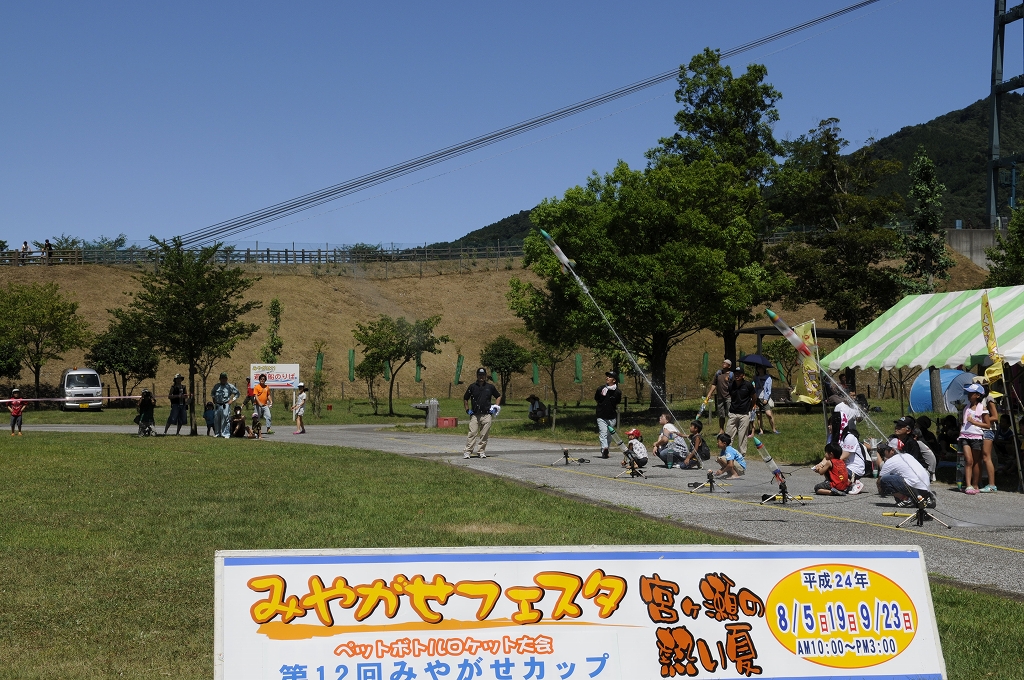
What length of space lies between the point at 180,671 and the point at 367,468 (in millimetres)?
13106

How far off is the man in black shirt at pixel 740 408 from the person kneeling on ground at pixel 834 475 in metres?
4.39

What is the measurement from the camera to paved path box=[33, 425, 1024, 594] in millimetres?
10555

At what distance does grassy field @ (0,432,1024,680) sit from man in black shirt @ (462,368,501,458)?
5.97ft

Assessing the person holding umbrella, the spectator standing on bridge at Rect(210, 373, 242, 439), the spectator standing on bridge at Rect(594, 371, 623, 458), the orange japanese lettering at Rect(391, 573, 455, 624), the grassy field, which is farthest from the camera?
the spectator standing on bridge at Rect(210, 373, 242, 439)

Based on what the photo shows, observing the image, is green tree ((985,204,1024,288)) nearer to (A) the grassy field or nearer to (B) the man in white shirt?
(B) the man in white shirt

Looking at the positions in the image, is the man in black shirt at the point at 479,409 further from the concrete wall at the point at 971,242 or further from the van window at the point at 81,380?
the concrete wall at the point at 971,242

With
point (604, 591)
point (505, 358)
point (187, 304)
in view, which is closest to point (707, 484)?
point (604, 591)

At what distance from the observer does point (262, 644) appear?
181 inches

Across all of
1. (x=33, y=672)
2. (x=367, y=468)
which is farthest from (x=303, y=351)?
(x=33, y=672)

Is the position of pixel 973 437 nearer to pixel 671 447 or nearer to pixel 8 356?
pixel 671 447

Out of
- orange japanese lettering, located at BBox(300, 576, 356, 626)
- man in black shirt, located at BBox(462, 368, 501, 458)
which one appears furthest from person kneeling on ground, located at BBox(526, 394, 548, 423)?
orange japanese lettering, located at BBox(300, 576, 356, 626)

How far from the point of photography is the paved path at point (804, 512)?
34.6 feet

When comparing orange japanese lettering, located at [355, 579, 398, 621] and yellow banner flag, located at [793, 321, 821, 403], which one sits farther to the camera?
yellow banner flag, located at [793, 321, 821, 403]

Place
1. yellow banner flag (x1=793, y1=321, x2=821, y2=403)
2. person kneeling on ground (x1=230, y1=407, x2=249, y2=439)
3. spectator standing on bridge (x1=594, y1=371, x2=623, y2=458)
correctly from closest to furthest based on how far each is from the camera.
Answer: yellow banner flag (x1=793, y1=321, x2=821, y2=403)
spectator standing on bridge (x1=594, y1=371, x2=623, y2=458)
person kneeling on ground (x1=230, y1=407, x2=249, y2=439)
